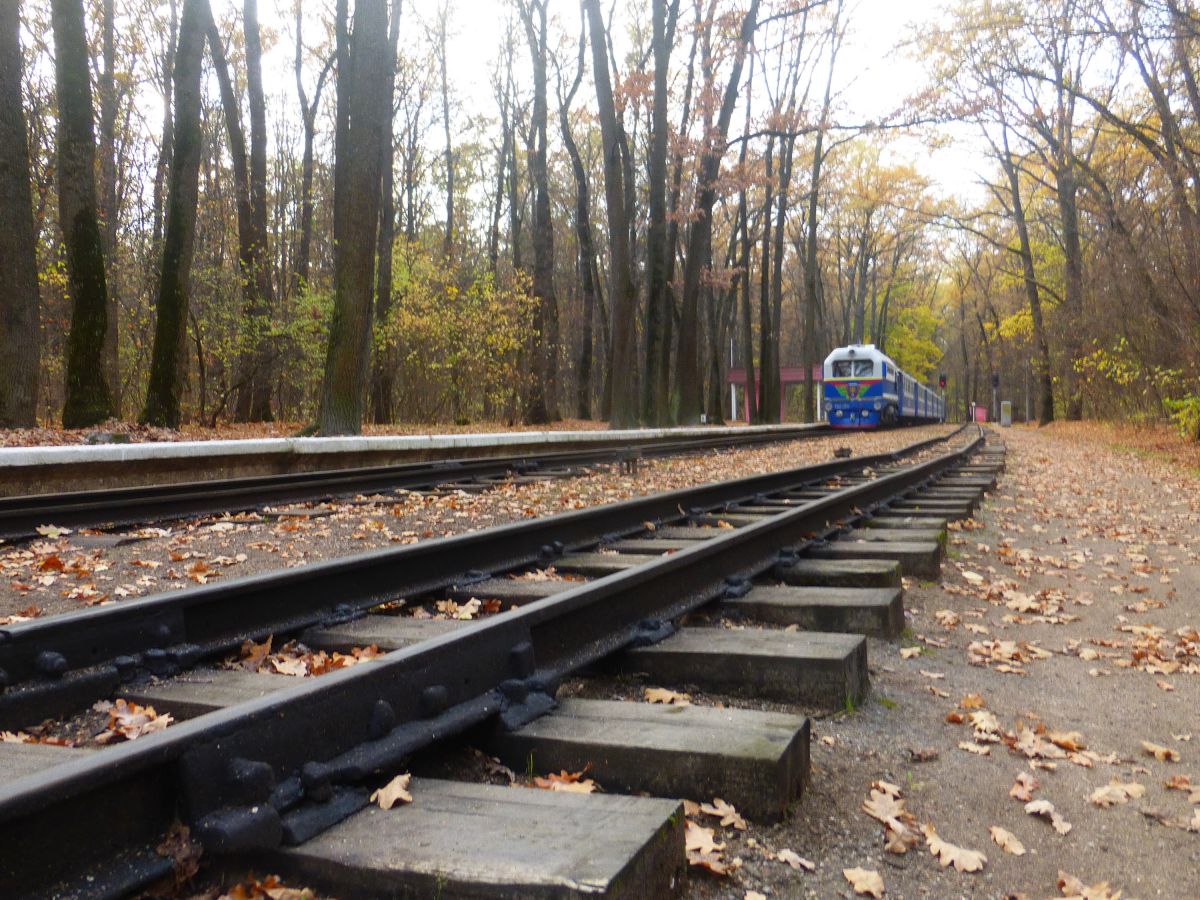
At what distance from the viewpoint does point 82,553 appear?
566cm

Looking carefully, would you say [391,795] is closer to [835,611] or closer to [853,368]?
[835,611]

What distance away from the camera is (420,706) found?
2414mm

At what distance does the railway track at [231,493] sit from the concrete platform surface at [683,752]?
16.3 ft

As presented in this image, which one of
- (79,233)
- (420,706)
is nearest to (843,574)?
(420,706)

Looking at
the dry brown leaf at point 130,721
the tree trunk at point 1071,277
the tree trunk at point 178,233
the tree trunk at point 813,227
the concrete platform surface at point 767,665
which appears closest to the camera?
the dry brown leaf at point 130,721

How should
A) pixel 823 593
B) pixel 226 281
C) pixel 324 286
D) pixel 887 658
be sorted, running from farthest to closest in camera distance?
pixel 324 286 → pixel 226 281 → pixel 823 593 → pixel 887 658

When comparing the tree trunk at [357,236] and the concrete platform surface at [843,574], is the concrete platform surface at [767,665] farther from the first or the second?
the tree trunk at [357,236]

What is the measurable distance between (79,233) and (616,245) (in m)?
11.4

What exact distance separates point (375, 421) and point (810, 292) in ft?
64.8

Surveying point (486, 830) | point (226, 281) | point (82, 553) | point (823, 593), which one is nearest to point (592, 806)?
point (486, 830)

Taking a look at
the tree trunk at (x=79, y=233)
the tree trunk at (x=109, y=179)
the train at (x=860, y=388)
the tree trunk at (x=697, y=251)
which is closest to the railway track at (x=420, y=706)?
the tree trunk at (x=79, y=233)

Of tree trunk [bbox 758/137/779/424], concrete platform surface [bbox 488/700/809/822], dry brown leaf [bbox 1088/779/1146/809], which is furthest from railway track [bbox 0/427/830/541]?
tree trunk [bbox 758/137/779/424]

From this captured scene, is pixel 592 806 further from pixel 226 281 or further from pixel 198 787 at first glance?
pixel 226 281

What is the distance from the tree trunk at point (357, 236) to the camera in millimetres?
13672
